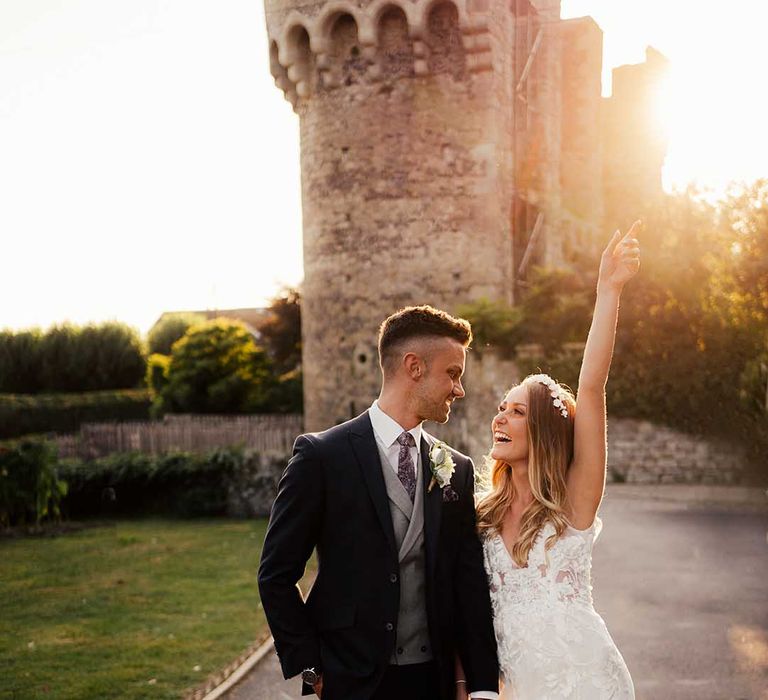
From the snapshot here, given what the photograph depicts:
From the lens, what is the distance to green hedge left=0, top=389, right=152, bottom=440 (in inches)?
1133

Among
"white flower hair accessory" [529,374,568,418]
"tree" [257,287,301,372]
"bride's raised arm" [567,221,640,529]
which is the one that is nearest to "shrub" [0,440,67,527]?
"tree" [257,287,301,372]

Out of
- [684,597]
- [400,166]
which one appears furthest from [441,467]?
[400,166]

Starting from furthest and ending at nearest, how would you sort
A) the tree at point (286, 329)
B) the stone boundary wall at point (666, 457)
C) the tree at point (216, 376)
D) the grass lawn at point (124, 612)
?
the tree at point (286, 329) < the tree at point (216, 376) < the stone boundary wall at point (666, 457) < the grass lawn at point (124, 612)

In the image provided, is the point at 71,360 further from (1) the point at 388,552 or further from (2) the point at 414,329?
(1) the point at 388,552

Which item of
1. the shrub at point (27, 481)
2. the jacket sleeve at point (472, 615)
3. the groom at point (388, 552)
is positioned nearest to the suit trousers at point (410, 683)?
the groom at point (388, 552)

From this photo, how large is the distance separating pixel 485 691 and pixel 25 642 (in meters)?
7.28

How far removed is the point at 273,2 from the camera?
18.9 metres

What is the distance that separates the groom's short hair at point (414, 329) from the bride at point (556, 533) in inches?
20.6

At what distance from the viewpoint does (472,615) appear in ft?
11.6

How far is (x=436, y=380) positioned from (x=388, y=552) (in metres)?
0.70

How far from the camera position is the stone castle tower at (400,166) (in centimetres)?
1772

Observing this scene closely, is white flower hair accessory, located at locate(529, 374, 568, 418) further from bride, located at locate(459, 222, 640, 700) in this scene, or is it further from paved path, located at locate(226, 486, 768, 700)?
paved path, located at locate(226, 486, 768, 700)

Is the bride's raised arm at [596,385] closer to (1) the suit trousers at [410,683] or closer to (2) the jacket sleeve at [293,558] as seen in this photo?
(1) the suit trousers at [410,683]

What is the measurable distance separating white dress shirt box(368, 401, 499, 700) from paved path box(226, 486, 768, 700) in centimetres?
341
